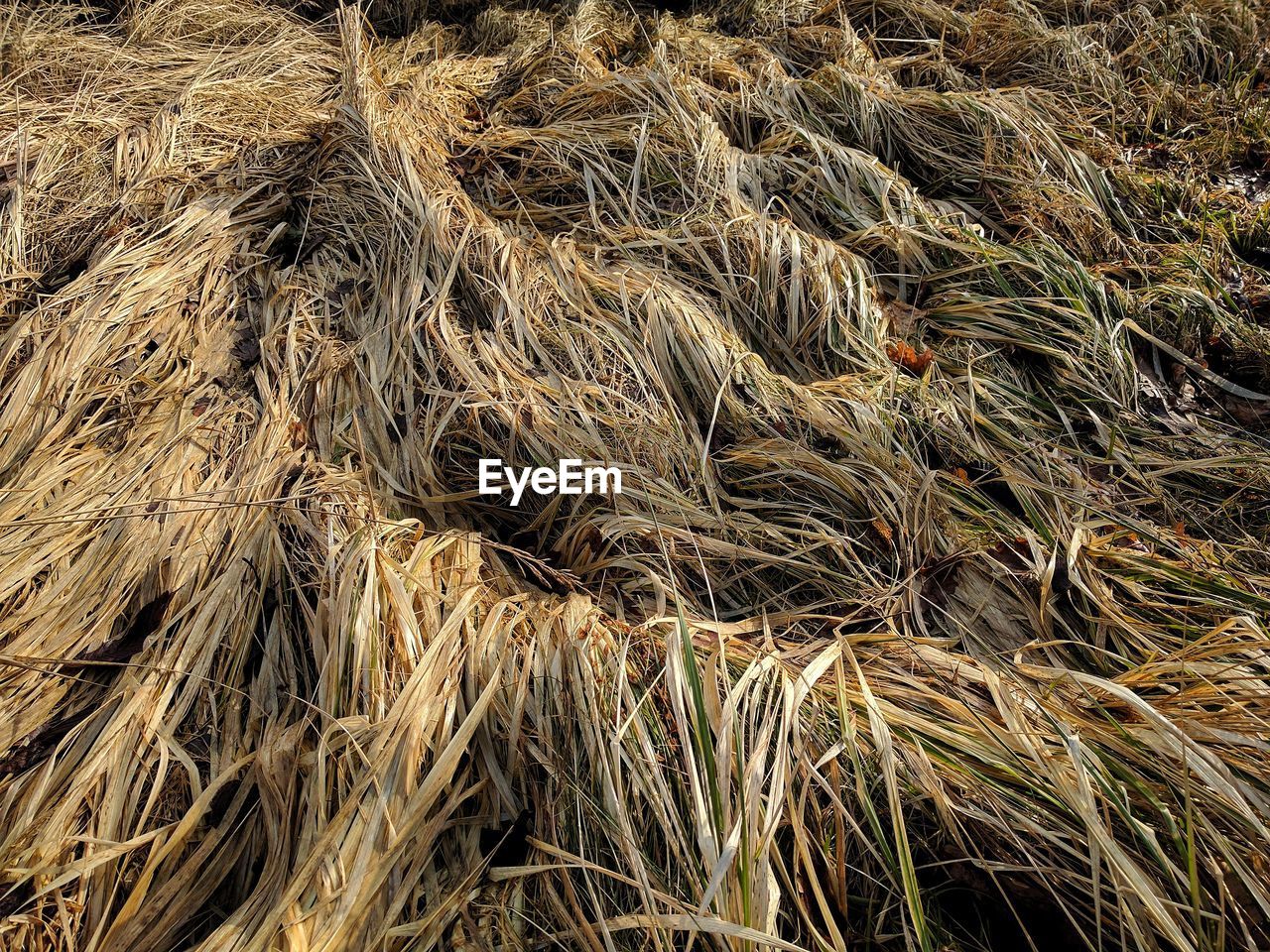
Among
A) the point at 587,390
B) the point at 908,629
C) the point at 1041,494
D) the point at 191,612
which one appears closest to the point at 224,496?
the point at 191,612

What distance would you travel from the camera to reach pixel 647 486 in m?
1.59

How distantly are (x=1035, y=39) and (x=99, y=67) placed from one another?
129 inches

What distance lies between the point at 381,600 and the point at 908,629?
927mm

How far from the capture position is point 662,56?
2.54 metres

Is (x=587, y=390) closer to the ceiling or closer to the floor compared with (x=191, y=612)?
closer to the ceiling

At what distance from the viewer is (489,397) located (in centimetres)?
170

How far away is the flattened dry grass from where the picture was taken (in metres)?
1.05

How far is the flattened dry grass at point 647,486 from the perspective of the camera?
3.46 ft

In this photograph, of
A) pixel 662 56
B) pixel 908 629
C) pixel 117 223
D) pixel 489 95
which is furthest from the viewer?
pixel 489 95

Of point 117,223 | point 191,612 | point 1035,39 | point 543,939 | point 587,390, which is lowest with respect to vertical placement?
point 543,939

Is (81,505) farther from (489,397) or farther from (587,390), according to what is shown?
(587,390)

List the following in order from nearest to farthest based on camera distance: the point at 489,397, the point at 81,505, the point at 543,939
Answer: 1. the point at 543,939
2. the point at 81,505
3. the point at 489,397

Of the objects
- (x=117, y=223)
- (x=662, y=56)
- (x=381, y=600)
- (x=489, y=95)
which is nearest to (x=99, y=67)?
(x=117, y=223)

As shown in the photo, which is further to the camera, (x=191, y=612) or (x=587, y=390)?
(x=587, y=390)
